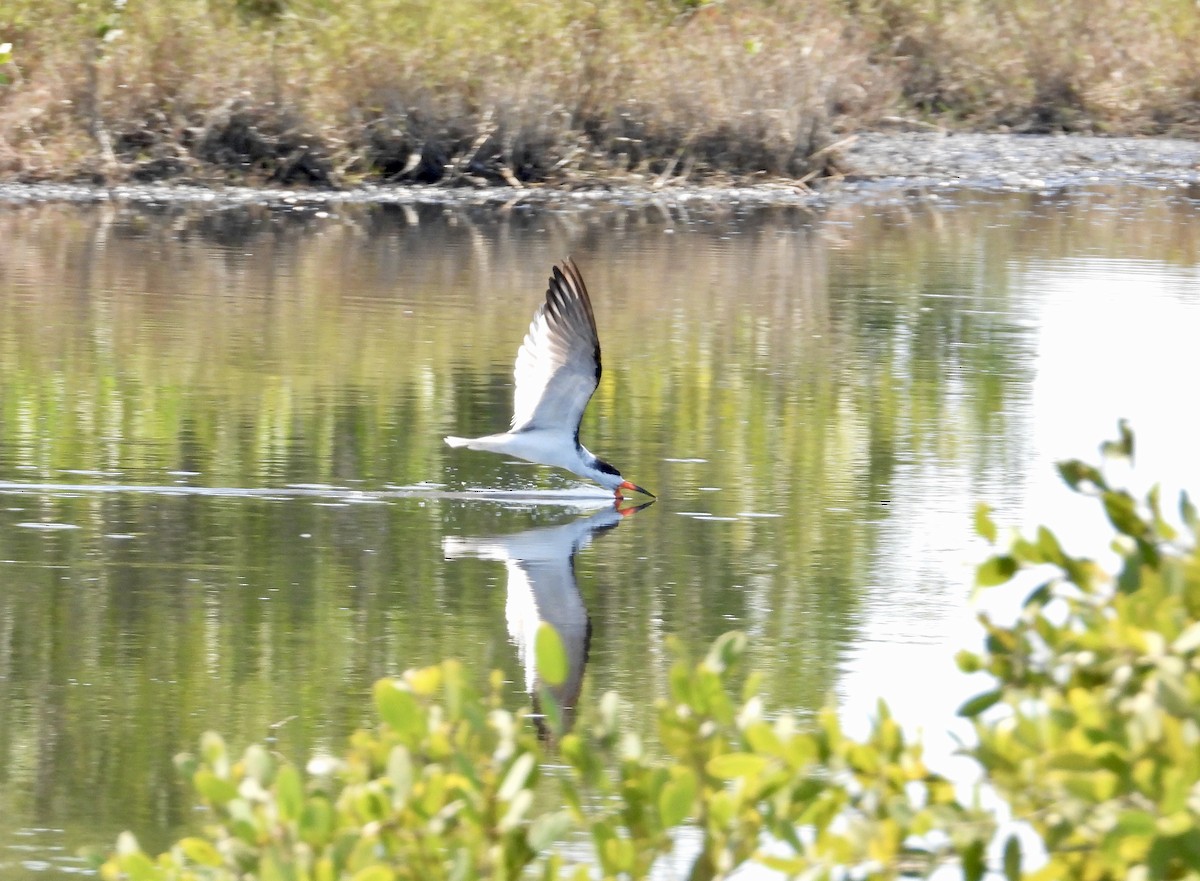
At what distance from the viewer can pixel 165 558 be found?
308 inches

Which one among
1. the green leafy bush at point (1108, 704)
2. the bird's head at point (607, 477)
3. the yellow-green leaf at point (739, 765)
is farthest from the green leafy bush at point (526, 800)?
the bird's head at point (607, 477)

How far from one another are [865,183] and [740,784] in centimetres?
2022

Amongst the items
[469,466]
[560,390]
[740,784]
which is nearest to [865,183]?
[469,466]

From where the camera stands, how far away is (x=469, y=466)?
9.75 m

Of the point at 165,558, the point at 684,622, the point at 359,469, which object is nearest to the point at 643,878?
the point at 684,622

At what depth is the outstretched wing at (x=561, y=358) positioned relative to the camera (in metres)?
8.87

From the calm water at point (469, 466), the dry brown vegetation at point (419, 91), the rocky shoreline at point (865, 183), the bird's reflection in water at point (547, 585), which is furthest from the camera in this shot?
the dry brown vegetation at point (419, 91)

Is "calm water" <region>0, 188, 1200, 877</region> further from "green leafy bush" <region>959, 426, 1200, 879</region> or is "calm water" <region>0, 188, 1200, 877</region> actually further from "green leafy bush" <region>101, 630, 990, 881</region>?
"green leafy bush" <region>959, 426, 1200, 879</region>

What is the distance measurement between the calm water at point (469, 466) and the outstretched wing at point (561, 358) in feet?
1.28

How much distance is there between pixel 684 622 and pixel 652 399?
4123 millimetres

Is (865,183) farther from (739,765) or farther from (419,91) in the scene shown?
(739,765)

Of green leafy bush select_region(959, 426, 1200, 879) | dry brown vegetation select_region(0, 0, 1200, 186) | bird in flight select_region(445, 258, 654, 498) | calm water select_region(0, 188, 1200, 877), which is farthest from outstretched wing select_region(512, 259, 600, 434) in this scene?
dry brown vegetation select_region(0, 0, 1200, 186)

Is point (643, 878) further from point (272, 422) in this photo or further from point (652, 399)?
point (652, 399)

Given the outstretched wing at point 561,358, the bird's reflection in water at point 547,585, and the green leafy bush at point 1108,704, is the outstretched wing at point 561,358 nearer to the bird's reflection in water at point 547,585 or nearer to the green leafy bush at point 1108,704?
the bird's reflection in water at point 547,585
